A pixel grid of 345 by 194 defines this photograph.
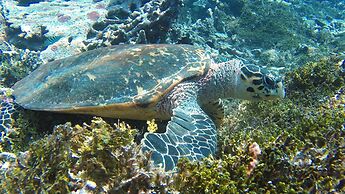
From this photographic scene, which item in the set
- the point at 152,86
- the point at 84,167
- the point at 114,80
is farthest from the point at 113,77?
the point at 84,167

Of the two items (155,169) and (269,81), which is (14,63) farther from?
(155,169)

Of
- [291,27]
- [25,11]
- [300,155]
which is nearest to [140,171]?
[300,155]

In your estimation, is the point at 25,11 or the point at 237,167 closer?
the point at 237,167

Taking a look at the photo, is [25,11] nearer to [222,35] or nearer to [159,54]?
[222,35]

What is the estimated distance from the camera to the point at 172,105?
3.68m

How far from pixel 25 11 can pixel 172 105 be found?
380 inches

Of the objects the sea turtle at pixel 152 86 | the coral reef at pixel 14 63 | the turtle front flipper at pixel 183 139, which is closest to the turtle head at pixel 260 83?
the sea turtle at pixel 152 86

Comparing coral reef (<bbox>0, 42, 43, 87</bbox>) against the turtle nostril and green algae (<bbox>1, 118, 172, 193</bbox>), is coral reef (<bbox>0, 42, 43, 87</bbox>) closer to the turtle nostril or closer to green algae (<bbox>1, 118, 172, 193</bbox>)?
green algae (<bbox>1, 118, 172, 193</bbox>)

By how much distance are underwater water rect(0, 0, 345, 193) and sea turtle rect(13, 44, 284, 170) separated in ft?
0.05

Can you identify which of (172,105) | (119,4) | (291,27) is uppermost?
(172,105)

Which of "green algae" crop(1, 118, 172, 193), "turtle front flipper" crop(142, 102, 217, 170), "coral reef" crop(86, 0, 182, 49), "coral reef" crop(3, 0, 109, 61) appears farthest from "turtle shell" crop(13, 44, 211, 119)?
"coral reef" crop(3, 0, 109, 61)

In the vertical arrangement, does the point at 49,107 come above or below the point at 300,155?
below

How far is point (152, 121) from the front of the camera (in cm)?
281

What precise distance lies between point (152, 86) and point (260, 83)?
158 cm
